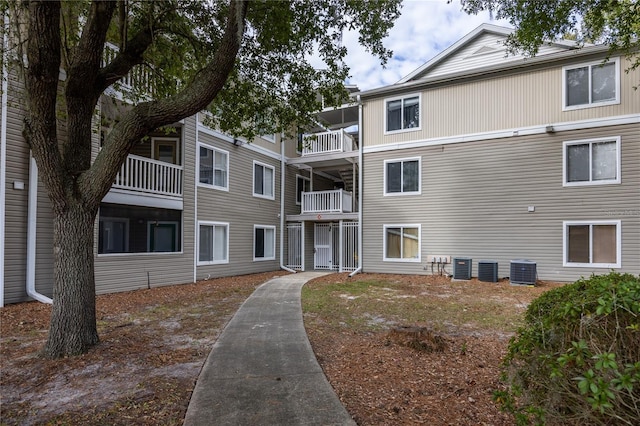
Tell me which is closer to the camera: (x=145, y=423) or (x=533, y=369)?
(x=533, y=369)

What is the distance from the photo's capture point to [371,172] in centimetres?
1538

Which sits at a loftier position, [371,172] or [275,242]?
[371,172]

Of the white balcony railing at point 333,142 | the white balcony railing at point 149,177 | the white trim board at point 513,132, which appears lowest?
the white balcony railing at point 149,177

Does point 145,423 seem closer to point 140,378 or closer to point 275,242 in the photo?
point 140,378

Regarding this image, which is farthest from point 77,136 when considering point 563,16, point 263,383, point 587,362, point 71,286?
point 563,16

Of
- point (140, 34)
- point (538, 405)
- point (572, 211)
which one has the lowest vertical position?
point (538, 405)

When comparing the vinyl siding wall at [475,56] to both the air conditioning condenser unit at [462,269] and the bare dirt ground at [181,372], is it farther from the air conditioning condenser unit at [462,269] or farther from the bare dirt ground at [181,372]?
the bare dirt ground at [181,372]

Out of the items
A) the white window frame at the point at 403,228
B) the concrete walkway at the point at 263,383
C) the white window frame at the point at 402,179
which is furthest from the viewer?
the white window frame at the point at 402,179

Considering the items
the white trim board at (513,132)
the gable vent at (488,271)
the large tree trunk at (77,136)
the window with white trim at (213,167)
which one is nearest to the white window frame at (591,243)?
the gable vent at (488,271)

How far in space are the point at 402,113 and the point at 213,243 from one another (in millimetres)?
9123

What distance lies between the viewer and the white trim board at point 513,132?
11281 mm

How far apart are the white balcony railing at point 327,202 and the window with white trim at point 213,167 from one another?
4.35m

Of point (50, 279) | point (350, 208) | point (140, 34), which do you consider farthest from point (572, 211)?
point (50, 279)

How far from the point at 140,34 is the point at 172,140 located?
742 cm
